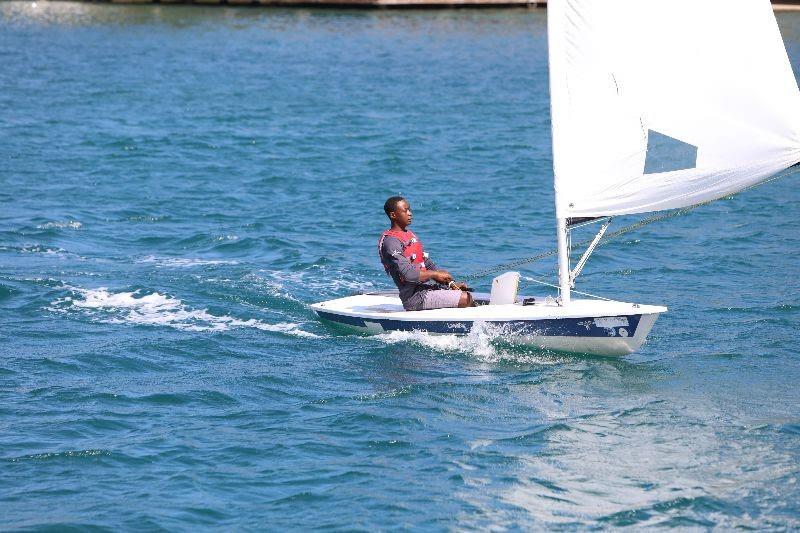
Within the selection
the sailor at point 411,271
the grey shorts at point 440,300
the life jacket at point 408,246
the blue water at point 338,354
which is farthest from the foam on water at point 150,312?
the life jacket at point 408,246

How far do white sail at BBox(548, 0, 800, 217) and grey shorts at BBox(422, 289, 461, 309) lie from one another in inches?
72.8

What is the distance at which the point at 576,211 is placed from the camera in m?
14.7

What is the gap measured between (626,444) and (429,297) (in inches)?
149

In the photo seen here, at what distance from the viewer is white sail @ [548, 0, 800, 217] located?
14195 mm

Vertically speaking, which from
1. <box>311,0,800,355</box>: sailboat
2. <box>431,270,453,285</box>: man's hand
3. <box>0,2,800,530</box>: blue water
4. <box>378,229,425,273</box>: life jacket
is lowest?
<box>0,2,800,530</box>: blue water

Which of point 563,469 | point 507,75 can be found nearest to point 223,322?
point 563,469

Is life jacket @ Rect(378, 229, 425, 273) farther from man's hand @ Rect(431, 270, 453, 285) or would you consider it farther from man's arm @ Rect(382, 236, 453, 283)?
man's hand @ Rect(431, 270, 453, 285)

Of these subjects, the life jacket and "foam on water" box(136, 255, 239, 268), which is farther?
"foam on water" box(136, 255, 239, 268)

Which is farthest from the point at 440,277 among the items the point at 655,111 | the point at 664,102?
the point at 664,102

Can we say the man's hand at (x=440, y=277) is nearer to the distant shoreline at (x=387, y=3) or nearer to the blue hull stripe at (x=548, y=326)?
the blue hull stripe at (x=548, y=326)

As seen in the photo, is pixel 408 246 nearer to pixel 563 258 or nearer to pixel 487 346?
pixel 487 346

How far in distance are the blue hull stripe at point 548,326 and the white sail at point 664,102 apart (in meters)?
1.27

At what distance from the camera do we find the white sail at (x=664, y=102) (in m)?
14.2

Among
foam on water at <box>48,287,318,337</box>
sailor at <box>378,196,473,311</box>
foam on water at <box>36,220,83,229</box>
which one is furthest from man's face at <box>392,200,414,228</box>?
foam on water at <box>36,220,83,229</box>
